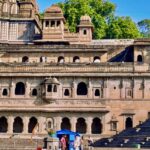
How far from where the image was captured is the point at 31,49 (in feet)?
166

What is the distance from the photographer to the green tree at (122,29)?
64.4 metres

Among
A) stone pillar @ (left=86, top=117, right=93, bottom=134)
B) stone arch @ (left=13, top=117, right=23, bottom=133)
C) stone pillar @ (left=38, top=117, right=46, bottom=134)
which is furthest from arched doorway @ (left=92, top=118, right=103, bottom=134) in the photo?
stone arch @ (left=13, top=117, right=23, bottom=133)

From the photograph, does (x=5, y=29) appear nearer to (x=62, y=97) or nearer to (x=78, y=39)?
(x=78, y=39)

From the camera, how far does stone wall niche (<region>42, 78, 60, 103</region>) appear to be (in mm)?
45969

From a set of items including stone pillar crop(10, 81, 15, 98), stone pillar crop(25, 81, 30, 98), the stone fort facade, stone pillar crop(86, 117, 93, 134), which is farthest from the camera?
stone pillar crop(10, 81, 15, 98)

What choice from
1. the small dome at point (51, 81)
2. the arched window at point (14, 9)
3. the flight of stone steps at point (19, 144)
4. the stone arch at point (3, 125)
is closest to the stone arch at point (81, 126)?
the small dome at point (51, 81)

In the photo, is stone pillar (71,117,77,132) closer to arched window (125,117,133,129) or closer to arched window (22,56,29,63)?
arched window (125,117,133,129)

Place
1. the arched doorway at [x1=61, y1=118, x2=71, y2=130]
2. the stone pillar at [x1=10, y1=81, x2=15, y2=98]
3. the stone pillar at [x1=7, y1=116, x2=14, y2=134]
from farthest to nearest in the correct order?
the stone pillar at [x1=10, y1=81, x2=15, y2=98] → the arched doorway at [x1=61, y1=118, x2=71, y2=130] → the stone pillar at [x1=7, y1=116, x2=14, y2=134]

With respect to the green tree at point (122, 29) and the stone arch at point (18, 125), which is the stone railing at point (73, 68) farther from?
the green tree at point (122, 29)

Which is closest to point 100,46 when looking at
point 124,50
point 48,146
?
point 124,50

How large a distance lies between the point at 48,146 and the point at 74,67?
46.1 ft

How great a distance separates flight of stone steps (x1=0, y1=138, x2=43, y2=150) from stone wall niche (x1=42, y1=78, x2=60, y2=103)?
5.29m

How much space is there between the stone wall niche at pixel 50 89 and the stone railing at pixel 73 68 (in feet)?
3.49

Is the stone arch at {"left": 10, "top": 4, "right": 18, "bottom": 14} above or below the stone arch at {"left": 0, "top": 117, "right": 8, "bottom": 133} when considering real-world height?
above
